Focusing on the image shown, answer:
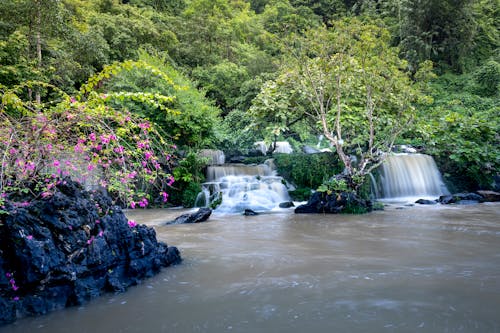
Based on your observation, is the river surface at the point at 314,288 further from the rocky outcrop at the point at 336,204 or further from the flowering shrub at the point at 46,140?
the rocky outcrop at the point at 336,204

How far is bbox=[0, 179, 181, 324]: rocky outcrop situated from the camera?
3227 mm

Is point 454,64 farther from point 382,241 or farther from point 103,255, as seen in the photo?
point 103,255

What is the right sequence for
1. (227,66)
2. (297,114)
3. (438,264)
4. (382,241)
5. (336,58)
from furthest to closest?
(227,66)
(297,114)
(336,58)
(382,241)
(438,264)

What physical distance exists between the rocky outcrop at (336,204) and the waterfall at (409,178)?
3935 millimetres

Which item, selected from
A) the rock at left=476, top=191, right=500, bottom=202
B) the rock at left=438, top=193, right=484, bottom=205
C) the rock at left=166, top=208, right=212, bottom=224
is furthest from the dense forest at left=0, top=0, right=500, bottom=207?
the rock at left=438, top=193, right=484, bottom=205

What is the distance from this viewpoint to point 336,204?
34.0 ft

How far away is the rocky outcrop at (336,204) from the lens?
33.9ft

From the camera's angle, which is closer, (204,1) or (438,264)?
(438,264)

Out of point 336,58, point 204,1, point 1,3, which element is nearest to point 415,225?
point 336,58

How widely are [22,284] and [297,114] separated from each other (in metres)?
10.6

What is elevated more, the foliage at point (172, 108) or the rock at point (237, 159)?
the foliage at point (172, 108)

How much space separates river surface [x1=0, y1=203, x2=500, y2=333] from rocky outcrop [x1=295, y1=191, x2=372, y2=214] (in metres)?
2.91

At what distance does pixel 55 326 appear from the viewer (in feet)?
10.1

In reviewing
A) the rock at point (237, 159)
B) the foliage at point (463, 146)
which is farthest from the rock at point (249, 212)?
the foliage at point (463, 146)
